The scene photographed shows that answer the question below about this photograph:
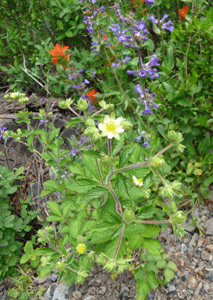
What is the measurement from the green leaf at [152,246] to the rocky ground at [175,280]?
0.61m

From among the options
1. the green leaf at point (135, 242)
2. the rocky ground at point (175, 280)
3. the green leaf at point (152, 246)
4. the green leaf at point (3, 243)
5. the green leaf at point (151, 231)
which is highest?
the green leaf at point (151, 231)

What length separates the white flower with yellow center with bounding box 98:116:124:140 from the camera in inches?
45.4

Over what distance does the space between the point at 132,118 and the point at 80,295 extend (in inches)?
68.8

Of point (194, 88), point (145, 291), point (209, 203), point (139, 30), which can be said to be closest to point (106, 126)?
point (139, 30)

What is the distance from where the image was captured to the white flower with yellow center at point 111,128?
1.15 meters

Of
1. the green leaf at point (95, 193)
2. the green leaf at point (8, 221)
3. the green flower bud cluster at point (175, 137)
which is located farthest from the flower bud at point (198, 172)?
the green leaf at point (8, 221)

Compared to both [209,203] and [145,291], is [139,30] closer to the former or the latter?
[209,203]

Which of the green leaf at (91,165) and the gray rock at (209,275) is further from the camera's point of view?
the gray rock at (209,275)

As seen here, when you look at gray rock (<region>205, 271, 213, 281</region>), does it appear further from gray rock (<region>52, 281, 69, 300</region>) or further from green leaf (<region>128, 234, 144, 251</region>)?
gray rock (<region>52, 281, 69, 300</region>)

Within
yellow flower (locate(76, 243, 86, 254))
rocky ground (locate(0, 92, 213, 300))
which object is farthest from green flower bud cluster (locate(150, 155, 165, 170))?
rocky ground (locate(0, 92, 213, 300))

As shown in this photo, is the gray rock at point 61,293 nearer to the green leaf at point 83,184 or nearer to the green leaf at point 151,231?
the green leaf at point 151,231

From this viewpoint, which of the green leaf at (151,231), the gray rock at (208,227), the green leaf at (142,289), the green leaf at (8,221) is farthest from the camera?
the gray rock at (208,227)

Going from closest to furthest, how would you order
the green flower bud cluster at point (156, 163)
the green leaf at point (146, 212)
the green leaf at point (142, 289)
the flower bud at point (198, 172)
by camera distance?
1. the green flower bud cluster at point (156, 163)
2. the green leaf at point (146, 212)
3. the green leaf at point (142, 289)
4. the flower bud at point (198, 172)

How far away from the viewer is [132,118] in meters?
2.73
